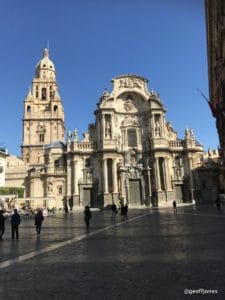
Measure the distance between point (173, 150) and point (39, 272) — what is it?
44.0 m

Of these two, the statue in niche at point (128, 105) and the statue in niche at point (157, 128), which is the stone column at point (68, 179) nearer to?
the statue in niche at point (128, 105)

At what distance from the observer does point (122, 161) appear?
157 ft

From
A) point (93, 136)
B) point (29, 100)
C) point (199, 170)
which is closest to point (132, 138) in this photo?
point (93, 136)

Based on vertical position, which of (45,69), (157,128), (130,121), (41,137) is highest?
(45,69)

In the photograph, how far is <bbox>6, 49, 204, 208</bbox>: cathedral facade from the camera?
148ft

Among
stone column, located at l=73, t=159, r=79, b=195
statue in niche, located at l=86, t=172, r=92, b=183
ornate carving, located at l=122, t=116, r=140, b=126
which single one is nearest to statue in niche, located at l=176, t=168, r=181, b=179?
ornate carving, located at l=122, t=116, r=140, b=126

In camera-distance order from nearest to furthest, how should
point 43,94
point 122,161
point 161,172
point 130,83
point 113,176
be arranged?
point 113,176 < point 161,172 < point 122,161 < point 130,83 < point 43,94

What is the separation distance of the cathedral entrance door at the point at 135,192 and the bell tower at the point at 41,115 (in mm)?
25925

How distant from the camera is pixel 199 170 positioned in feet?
157

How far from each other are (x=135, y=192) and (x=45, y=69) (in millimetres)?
54118

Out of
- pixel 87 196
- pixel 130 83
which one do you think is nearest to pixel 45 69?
pixel 130 83

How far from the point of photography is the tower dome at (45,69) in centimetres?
8350

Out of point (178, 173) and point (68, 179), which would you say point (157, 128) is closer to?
point (178, 173)

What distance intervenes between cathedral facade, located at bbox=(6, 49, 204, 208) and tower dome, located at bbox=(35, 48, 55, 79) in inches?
1578
